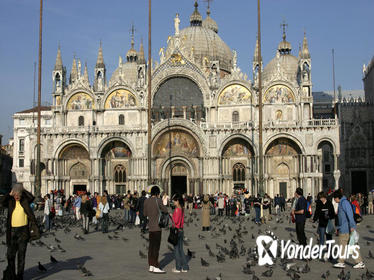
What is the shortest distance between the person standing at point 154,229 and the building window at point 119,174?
40.5 metres

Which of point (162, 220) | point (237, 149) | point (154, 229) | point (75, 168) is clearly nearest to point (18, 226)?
point (154, 229)

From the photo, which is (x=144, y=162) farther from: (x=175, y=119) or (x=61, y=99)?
(x=61, y=99)

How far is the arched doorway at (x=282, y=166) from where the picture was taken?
164 feet

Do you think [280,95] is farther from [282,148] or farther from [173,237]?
[173,237]

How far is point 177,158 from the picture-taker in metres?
51.2

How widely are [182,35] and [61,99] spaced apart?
59.2 feet

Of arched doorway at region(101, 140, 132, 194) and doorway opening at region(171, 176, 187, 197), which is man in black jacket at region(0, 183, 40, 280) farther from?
arched doorway at region(101, 140, 132, 194)

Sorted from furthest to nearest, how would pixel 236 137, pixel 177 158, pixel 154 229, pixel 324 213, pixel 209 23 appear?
pixel 209 23 → pixel 177 158 → pixel 236 137 → pixel 324 213 → pixel 154 229

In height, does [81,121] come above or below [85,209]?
above

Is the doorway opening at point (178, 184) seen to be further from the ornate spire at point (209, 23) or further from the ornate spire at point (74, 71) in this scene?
the ornate spire at point (209, 23)

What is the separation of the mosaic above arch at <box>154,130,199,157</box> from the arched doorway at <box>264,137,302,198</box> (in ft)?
24.2

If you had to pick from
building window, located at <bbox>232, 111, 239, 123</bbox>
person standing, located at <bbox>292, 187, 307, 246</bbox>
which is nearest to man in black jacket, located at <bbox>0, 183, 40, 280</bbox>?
person standing, located at <bbox>292, 187, 307, 246</bbox>

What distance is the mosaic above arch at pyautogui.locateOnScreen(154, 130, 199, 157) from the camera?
168 feet

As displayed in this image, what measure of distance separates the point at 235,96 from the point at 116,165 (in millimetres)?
14092
